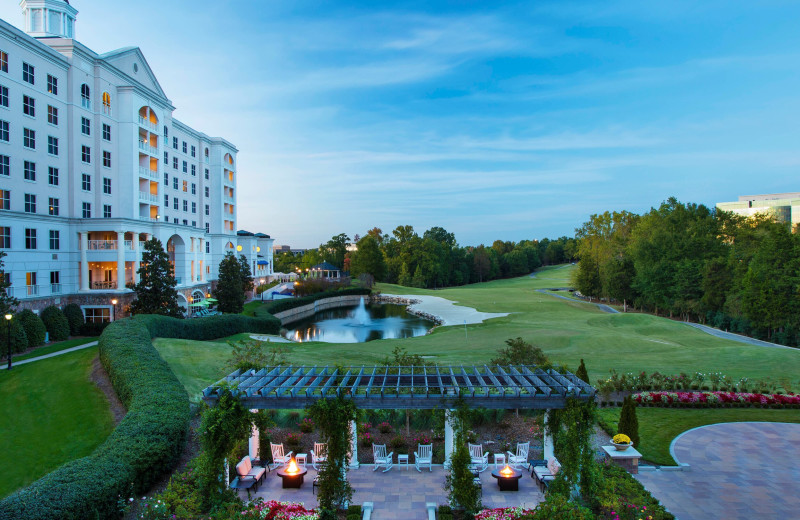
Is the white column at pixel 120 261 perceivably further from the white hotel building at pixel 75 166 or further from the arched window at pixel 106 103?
the arched window at pixel 106 103

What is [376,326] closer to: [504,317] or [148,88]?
[504,317]

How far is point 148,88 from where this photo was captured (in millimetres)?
36531

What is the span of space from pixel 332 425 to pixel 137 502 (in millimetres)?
4740

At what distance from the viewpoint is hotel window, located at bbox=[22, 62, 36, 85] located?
26544 millimetres

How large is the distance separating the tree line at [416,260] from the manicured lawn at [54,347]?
191 ft

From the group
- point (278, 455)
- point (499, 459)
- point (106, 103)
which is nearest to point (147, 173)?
point (106, 103)

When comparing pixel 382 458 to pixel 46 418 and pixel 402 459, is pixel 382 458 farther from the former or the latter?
pixel 46 418

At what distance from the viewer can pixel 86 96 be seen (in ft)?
102

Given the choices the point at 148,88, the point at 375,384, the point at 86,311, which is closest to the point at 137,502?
the point at 375,384

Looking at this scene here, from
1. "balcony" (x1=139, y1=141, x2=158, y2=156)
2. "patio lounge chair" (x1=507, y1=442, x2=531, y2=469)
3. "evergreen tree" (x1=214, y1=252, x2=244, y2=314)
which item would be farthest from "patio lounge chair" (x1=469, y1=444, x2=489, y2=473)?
"balcony" (x1=139, y1=141, x2=158, y2=156)

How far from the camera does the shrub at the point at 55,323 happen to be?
26359 millimetres

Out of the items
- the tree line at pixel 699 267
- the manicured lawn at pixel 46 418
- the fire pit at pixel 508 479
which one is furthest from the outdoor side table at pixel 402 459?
the tree line at pixel 699 267

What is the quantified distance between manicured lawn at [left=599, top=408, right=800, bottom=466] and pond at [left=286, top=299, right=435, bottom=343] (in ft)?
87.5

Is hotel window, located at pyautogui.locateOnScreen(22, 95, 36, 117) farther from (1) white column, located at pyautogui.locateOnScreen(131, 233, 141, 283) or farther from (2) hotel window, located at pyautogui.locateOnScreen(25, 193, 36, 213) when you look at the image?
(1) white column, located at pyautogui.locateOnScreen(131, 233, 141, 283)
